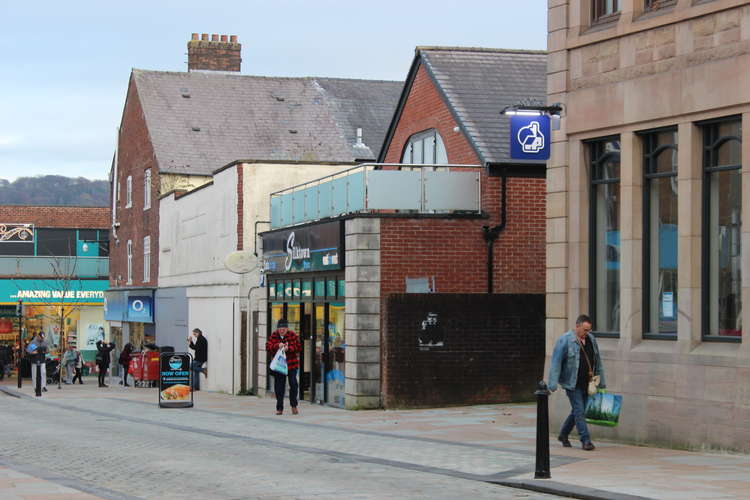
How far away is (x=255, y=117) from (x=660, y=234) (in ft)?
107

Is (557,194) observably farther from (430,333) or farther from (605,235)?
(430,333)

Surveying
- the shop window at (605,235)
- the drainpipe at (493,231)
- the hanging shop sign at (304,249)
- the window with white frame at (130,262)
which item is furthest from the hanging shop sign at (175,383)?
the window with white frame at (130,262)

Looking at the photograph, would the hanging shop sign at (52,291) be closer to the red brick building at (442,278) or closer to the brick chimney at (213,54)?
the brick chimney at (213,54)

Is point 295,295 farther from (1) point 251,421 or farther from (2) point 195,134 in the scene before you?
(2) point 195,134

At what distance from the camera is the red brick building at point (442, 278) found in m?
23.4

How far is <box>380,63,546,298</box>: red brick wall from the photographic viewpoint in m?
23.7

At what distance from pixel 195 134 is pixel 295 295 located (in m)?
19.6

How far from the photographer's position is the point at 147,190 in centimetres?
4644

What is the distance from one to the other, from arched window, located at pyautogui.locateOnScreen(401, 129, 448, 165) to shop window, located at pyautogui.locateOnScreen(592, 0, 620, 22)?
9.12 m

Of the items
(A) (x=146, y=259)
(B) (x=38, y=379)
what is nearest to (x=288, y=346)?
(B) (x=38, y=379)

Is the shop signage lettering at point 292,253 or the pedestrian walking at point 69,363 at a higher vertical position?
the shop signage lettering at point 292,253

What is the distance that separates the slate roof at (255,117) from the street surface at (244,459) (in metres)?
23.4

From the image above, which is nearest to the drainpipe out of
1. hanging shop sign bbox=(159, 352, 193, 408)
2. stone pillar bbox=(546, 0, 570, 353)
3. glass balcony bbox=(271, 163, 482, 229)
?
glass balcony bbox=(271, 163, 482, 229)

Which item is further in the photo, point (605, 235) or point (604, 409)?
point (605, 235)
